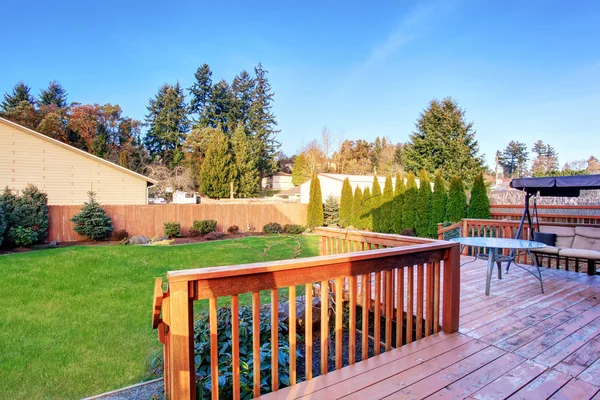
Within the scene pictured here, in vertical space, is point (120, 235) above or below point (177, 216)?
below

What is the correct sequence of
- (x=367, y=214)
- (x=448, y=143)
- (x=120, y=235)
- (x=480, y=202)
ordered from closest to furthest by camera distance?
1. (x=480, y=202)
2. (x=120, y=235)
3. (x=367, y=214)
4. (x=448, y=143)

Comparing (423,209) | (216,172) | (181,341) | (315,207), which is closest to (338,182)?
(315,207)

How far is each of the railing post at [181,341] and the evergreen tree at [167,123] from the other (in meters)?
30.0

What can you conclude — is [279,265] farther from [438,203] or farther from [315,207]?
[315,207]

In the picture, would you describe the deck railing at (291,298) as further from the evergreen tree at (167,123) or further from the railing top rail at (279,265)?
the evergreen tree at (167,123)

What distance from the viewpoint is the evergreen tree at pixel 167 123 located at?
97.4ft

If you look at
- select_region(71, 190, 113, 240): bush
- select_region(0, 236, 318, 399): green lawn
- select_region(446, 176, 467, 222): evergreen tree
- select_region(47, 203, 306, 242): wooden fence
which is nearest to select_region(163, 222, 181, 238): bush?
select_region(47, 203, 306, 242): wooden fence

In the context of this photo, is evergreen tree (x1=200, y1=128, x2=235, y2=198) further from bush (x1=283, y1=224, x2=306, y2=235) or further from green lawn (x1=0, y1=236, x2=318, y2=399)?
green lawn (x1=0, y1=236, x2=318, y2=399)

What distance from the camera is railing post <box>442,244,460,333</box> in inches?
105

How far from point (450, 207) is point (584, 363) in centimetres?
958

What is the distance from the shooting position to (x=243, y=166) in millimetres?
26609

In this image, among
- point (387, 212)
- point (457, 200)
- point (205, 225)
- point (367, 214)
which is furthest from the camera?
point (367, 214)

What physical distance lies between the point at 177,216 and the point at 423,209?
9.55 m

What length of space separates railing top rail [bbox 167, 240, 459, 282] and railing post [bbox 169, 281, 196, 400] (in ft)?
0.16
